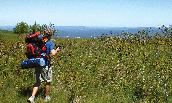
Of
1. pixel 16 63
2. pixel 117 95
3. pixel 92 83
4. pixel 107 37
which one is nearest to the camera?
pixel 117 95

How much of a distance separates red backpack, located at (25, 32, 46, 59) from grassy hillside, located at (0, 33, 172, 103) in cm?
146

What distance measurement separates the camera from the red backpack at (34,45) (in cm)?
1059

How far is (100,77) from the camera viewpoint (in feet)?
43.5

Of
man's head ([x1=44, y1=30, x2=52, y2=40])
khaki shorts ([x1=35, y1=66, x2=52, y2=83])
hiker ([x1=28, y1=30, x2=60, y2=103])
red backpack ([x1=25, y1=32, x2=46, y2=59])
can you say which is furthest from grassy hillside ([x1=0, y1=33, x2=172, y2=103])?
man's head ([x1=44, y1=30, x2=52, y2=40])

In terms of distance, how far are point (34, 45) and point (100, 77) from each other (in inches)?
136

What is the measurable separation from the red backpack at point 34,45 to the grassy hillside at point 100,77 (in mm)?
1456

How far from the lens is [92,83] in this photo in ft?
41.5

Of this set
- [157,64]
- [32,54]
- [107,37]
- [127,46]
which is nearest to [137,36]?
[107,37]

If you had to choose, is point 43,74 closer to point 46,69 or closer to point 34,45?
point 46,69

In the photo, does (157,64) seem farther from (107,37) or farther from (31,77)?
(107,37)

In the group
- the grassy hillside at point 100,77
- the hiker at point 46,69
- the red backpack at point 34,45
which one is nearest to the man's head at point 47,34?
the hiker at point 46,69

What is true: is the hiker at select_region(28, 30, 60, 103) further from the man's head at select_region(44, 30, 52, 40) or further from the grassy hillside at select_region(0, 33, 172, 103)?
the grassy hillside at select_region(0, 33, 172, 103)

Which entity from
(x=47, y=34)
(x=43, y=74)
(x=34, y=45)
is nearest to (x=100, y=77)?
(x=43, y=74)

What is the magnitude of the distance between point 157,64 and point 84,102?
4821mm
